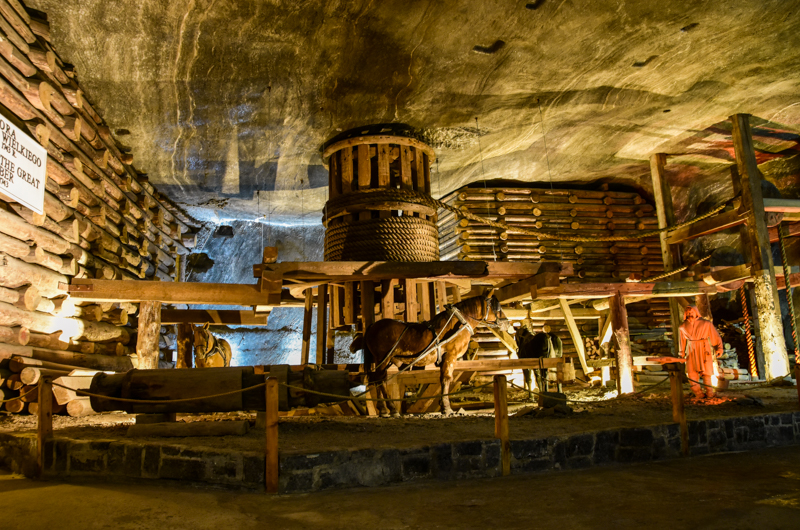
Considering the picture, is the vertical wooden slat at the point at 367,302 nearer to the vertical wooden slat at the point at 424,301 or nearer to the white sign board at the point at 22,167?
the vertical wooden slat at the point at 424,301

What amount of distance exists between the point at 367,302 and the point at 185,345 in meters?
5.51

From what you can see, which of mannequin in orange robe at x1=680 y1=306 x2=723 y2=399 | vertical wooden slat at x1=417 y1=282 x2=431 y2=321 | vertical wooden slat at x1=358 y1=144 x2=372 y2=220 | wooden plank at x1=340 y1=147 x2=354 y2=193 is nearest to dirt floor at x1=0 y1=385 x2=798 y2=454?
mannequin in orange robe at x1=680 y1=306 x2=723 y2=399

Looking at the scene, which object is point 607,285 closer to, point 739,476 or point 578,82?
point 578,82

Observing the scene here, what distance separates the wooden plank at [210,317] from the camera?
510 inches

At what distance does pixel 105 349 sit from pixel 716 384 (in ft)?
38.5

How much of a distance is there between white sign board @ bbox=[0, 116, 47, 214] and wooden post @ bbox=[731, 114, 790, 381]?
1354 cm

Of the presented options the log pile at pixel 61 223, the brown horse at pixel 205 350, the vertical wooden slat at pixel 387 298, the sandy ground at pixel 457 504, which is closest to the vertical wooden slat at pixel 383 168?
the vertical wooden slat at pixel 387 298

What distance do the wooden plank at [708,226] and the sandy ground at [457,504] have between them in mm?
8852

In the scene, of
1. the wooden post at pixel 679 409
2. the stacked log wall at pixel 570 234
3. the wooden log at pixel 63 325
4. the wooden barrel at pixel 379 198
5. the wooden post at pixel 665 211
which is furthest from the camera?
the stacked log wall at pixel 570 234

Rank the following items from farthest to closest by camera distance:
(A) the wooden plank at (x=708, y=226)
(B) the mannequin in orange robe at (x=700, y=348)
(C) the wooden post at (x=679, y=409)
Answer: (A) the wooden plank at (x=708, y=226) < (B) the mannequin in orange robe at (x=700, y=348) < (C) the wooden post at (x=679, y=409)

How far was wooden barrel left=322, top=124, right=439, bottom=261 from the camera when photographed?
33.4ft

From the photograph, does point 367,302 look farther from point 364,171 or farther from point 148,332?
point 148,332

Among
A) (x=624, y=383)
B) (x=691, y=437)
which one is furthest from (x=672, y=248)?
(x=691, y=437)

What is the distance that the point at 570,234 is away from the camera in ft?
54.9
